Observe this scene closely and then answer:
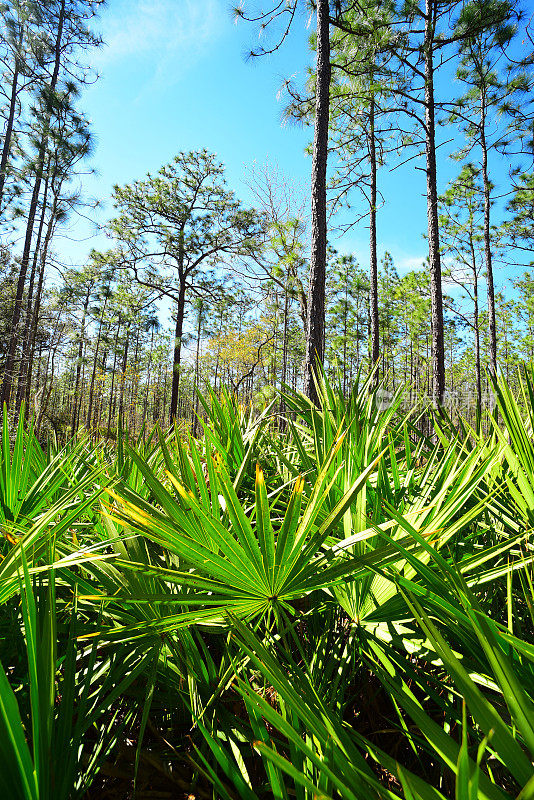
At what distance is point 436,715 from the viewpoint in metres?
0.72

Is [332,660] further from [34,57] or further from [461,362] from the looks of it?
[461,362]

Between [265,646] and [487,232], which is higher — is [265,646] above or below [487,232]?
below

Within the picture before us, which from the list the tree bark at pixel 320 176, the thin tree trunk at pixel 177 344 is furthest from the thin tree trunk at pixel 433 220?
the thin tree trunk at pixel 177 344

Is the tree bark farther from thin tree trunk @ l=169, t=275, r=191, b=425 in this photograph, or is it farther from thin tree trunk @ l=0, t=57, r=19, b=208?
thin tree trunk @ l=169, t=275, r=191, b=425

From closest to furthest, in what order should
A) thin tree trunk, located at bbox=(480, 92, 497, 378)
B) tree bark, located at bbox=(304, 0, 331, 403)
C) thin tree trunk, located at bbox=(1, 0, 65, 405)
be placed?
tree bark, located at bbox=(304, 0, 331, 403), thin tree trunk, located at bbox=(1, 0, 65, 405), thin tree trunk, located at bbox=(480, 92, 497, 378)

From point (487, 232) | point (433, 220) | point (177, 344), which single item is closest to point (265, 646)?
point (433, 220)

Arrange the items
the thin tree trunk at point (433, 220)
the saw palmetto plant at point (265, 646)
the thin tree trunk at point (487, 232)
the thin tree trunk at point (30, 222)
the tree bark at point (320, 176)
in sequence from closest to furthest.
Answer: the saw palmetto plant at point (265, 646)
the tree bark at point (320, 176)
the thin tree trunk at point (433, 220)
the thin tree trunk at point (30, 222)
the thin tree trunk at point (487, 232)

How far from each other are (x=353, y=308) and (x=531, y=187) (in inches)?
421

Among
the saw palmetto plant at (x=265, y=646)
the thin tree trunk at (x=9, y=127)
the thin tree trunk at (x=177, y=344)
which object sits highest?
the thin tree trunk at (x=9, y=127)

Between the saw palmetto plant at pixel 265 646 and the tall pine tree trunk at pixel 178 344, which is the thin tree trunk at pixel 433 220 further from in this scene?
the tall pine tree trunk at pixel 178 344

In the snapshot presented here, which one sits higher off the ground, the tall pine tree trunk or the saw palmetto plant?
the tall pine tree trunk

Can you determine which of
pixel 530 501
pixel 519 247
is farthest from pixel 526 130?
pixel 530 501

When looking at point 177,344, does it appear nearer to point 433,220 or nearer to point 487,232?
point 433,220

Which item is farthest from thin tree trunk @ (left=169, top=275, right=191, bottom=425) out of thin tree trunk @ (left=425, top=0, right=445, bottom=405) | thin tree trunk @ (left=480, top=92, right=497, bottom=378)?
thin tree trunk @ (left=480, top=92, right=497, bottom=378)
